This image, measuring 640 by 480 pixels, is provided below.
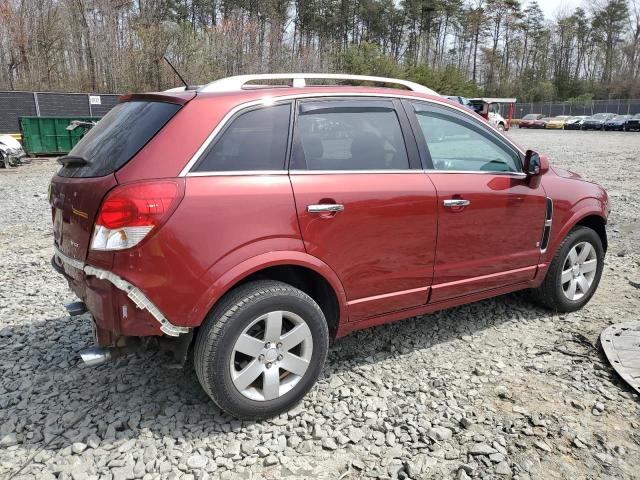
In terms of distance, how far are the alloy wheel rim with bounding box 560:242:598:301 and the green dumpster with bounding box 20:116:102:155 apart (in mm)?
17052

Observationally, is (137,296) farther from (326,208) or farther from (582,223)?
(582,223)

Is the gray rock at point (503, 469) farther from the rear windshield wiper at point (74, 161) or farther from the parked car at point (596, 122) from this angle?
the parked car at point (596, 122)

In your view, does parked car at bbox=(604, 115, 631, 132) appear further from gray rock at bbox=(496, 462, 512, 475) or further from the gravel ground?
gray rock at bbox=(496, 462, 512, 475)

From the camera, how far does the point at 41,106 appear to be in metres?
19.5

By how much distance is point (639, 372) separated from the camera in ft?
11.6

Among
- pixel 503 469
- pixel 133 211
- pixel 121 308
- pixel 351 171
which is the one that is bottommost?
pixel 503 469

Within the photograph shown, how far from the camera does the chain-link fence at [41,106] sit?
19.1 meters

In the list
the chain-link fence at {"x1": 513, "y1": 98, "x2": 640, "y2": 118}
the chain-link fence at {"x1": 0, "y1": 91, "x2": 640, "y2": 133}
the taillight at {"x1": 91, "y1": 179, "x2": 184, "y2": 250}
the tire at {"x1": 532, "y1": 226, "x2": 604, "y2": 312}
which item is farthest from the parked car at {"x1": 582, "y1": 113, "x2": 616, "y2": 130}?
the taillight at {"x1": 91, "y1": 179, "x2": 184, "y2": 250}

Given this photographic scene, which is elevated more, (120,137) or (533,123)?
(120,137)

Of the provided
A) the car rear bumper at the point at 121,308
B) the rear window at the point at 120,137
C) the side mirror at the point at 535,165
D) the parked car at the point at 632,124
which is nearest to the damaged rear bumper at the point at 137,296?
the car rear bumper at the point at 121,308

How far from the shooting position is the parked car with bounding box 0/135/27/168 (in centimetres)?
1512

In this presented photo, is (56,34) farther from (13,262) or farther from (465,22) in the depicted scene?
(465,22)

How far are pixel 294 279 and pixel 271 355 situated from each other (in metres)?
0.49

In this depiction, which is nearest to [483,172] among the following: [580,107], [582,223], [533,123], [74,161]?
[582,223]
